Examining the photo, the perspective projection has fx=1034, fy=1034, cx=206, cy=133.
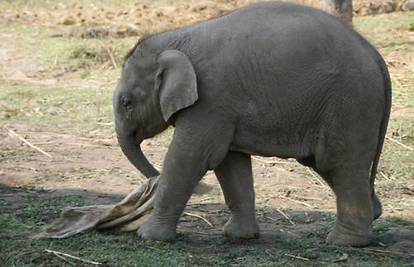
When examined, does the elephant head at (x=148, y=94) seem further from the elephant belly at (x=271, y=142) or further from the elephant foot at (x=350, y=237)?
the elephant foot at (x=350, y=237)

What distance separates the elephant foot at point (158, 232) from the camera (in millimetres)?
6469

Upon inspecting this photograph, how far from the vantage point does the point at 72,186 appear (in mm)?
8367

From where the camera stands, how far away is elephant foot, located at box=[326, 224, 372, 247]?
6430 millimetres

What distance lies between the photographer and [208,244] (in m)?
6.51

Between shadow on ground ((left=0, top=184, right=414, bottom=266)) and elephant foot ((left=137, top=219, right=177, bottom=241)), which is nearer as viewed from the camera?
shadow on ground ((left=0, top=184, right=414, bottom=266))

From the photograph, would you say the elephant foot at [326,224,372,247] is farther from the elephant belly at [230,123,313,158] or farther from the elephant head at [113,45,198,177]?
the elephant head at [113,45,198,177]

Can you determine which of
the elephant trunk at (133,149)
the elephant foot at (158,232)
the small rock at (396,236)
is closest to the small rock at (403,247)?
the small rock at (396,236)

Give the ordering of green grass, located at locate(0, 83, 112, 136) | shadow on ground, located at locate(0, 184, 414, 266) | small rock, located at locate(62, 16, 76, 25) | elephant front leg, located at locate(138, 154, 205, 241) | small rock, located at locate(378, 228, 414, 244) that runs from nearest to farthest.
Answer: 1. shadow on ground, located at locate(0, 184, 414, 266)
2. elephant front leg, located at locate(138, 154, 205, 241)
3. small rock, located at locate(378, 228, 414, 244)
4. green grass, located at locate(0, 83, 112, 136)
5. small rock, located at locate(62, 16, 76, 25)

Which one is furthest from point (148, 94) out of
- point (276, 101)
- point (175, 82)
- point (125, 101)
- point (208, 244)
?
point (208, 244)

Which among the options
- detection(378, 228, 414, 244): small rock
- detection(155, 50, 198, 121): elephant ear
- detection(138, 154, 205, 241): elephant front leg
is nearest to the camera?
detection(155, 50, 198, 121): elephant ear

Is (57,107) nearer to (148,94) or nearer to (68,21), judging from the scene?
(68,21)

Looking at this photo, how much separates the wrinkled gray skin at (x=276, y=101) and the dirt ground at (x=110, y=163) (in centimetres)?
40

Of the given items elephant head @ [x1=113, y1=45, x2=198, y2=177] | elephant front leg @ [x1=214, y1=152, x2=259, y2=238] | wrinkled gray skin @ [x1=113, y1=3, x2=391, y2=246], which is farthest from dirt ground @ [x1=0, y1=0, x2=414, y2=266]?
elephant head @ [x1=113, y1=45, x2=198, y2=177]

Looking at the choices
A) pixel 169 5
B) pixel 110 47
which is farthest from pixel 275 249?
pixel 169 5
